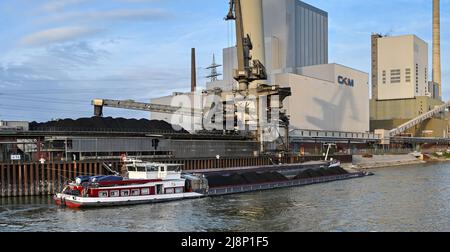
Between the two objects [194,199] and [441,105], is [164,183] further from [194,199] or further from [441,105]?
[441,105]

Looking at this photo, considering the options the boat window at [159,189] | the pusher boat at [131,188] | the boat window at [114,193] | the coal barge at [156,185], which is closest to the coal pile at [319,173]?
the coal barge at [156,185]

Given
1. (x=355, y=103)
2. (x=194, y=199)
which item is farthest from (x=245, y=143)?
(x=355, y=103)

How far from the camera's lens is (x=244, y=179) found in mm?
56594

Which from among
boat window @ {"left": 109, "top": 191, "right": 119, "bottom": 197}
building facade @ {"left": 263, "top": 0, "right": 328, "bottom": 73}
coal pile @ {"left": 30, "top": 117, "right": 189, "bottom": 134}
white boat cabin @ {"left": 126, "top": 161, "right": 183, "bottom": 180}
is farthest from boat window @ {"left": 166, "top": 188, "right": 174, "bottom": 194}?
building facade @ {"left": 263, "top": 0, "right": 328, "bottom": 73}

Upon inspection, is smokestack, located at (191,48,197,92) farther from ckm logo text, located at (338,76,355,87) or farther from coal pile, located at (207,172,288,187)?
coal pile, located at (207,172,288,187)

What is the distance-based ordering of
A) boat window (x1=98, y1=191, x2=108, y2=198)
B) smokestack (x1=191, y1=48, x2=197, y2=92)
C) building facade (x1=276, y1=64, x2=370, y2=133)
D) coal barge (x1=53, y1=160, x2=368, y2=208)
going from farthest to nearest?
smokestack (x1=191, y1=48, x2=197, y2=92), building facade (x1=276, y1=64, x2=370, y2=133), coal barge (x1=53, y1=160, x2=368, y2=208), boat window (x1=98, y1=191, x2=108, y2=198)

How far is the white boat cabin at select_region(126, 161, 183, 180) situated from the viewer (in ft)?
150

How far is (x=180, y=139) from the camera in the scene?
72750 millimetres

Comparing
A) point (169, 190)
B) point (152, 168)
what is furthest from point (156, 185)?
point (152, 168)

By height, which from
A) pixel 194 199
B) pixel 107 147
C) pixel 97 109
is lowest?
pixel 194 199

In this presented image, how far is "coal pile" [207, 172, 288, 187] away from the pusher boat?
16.5ft

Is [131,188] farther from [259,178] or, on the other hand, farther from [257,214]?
[259,178]
